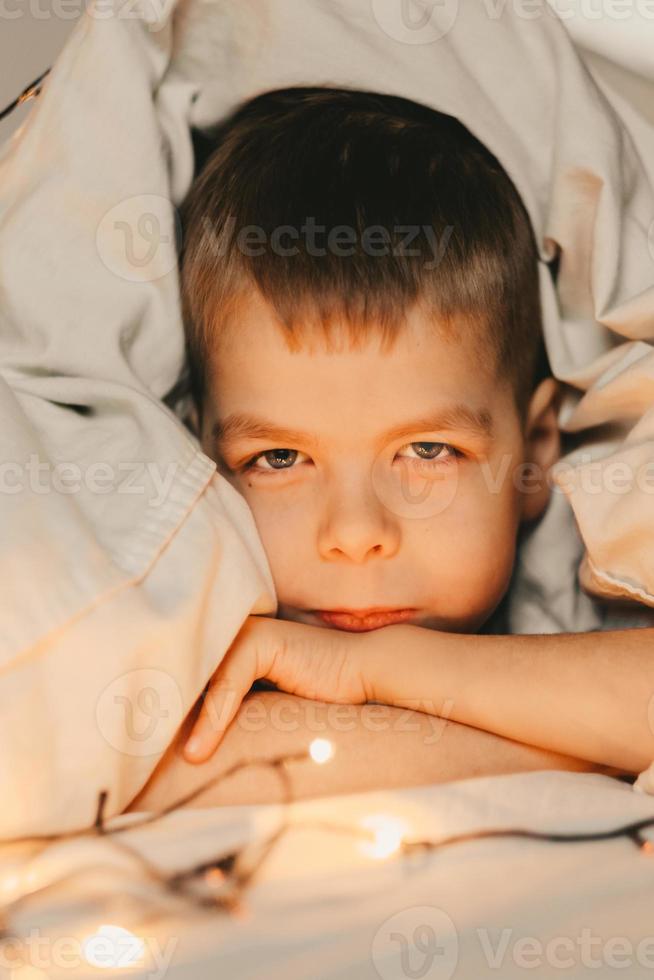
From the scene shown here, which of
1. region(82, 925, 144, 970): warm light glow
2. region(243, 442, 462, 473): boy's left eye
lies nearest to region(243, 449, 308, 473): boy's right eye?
region(243, 442, 462, 473): boy's left eye

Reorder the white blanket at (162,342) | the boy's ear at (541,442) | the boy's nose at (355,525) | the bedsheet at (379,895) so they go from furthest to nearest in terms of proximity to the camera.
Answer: the boy's ear at (541,442)
the boy's nose at (355,525)
the white blanket at (162,342)
the bedsheet at (379,895)

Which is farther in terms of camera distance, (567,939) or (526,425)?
(526,425)

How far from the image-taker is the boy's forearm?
0.79 meters

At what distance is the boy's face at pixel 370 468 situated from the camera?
0.94m

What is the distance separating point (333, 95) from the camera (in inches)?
41.7

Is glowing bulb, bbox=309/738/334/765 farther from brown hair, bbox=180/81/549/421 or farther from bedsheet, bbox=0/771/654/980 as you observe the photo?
brown hair, bbox=180/81/549/421

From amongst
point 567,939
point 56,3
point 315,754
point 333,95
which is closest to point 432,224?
point 333,95

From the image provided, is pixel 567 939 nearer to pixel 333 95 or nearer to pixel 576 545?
pixel 576 545

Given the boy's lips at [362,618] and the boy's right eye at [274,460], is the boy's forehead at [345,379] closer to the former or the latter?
the boy's right eye at [274,460]

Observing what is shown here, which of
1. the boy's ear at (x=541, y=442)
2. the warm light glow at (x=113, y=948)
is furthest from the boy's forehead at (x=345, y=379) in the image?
the warm light glow at (x=113, y=948)

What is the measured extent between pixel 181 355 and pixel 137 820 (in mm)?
455

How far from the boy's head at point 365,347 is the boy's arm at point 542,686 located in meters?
0.11

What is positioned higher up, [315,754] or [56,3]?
[56,3]

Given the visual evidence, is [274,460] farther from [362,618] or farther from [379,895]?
[379,895]
